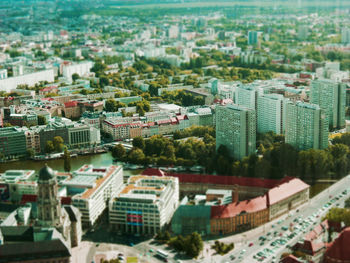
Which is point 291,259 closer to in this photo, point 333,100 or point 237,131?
point 237,131

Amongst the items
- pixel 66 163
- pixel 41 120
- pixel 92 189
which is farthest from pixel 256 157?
pixel 41 120

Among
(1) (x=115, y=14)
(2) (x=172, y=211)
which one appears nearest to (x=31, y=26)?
(1) (x=115, y=14)

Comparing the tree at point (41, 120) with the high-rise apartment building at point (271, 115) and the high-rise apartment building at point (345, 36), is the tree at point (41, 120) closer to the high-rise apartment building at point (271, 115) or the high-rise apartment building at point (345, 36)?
the high-rise apartment building at point (271, 115)

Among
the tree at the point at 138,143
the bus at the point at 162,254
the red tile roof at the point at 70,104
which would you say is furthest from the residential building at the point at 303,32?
the bus at the point at 162,254

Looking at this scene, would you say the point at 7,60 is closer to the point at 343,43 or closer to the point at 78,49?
the point at 78,49

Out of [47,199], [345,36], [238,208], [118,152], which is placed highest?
[345,36]

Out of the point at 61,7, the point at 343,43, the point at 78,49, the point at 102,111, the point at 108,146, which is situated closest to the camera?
the point at 108,146
